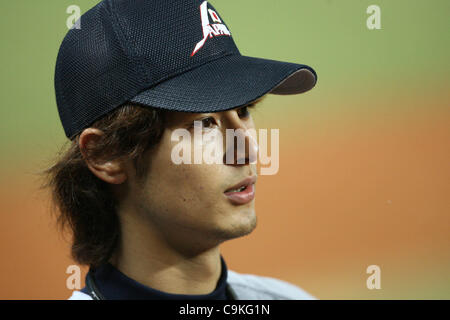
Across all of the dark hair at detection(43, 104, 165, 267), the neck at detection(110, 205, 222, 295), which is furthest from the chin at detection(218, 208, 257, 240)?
the dark hair at detection(43, 104, 165, 267)

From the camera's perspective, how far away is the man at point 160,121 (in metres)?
0.96

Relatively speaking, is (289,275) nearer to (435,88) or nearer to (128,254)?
(128,254)

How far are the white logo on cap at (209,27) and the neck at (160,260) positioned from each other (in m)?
0.44

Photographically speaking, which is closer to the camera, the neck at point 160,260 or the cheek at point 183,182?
the cheek at point 183,182

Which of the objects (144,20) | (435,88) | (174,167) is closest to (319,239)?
(435,88)

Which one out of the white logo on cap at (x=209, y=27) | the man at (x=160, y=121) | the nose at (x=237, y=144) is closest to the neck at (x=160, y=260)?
the man at (x=160, y=121)

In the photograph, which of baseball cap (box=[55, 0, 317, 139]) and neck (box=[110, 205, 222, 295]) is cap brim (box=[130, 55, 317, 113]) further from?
neck (box=[110, 205, 222, 295])

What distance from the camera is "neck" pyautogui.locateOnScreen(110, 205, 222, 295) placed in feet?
3.59

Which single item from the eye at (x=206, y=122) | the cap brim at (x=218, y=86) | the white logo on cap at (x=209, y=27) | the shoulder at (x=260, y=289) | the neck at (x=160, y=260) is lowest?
the shoulder at (x=260, y=289)

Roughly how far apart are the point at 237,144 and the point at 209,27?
0.27 m

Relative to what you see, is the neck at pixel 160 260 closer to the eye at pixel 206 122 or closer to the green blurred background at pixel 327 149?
the eye at pixel 206 122

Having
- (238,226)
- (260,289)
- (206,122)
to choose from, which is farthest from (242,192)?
(260,289)

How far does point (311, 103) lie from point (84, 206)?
809 mm

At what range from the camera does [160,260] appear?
1104 millimetres
